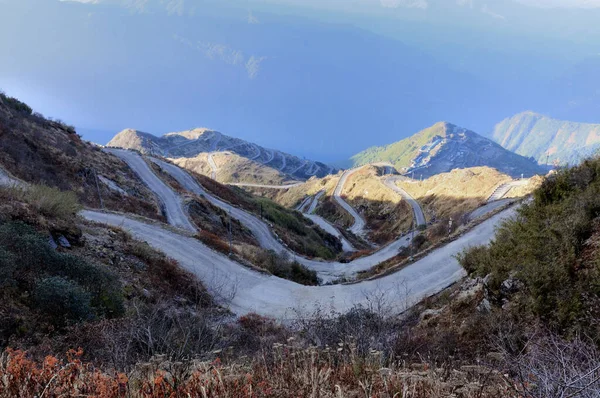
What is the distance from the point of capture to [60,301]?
8.74 m

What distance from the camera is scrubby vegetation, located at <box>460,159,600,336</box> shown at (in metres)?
7.24

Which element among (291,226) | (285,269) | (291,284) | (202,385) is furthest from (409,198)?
(202,385)

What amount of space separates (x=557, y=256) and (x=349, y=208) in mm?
82030

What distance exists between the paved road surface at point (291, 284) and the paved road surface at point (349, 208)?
5374cm

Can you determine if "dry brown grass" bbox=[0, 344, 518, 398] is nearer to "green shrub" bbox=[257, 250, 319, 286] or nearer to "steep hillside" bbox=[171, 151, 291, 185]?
"green shrub" bbox=[257, 250, 319, 286]

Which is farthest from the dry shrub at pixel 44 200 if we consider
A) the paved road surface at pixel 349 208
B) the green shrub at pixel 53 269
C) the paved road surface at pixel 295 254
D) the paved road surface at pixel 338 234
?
the paved road surface at pixel 349 208

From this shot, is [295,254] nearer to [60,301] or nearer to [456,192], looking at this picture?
[60,301]

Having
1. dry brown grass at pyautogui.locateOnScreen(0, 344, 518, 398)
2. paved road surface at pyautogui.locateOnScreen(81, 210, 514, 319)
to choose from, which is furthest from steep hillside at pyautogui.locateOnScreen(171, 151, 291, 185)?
dry brown grass at pyautogui.locateOnScreen(0, 344, 518, 398)

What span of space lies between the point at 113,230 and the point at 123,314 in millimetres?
9862

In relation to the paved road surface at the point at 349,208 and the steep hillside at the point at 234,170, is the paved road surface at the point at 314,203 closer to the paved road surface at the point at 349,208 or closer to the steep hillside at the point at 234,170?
the paved road surface at the point at 349,208

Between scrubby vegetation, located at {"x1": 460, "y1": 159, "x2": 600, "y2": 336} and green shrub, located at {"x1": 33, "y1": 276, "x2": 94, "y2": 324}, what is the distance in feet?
36.4

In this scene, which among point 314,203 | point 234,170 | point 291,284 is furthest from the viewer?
point 234,170

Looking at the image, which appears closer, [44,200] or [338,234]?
[44,200]

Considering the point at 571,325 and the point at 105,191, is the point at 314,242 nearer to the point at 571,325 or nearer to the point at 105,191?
the point at 105,191
